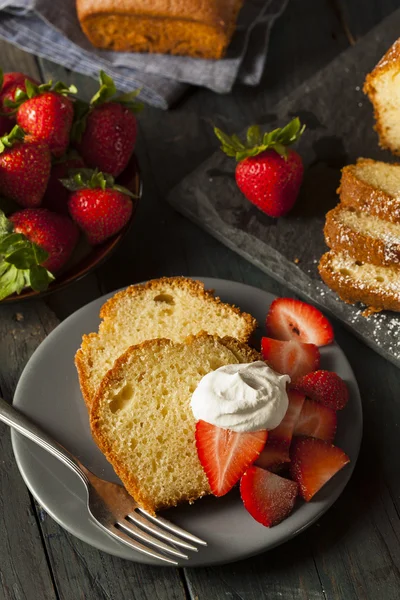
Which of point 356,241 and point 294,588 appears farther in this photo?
point 356,241

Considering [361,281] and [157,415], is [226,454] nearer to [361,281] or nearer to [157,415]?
[157,415]

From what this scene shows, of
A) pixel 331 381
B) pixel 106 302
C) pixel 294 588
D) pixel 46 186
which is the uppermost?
pixel 46 186

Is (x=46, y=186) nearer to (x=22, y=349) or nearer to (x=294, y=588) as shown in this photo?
(x=22, y=349)

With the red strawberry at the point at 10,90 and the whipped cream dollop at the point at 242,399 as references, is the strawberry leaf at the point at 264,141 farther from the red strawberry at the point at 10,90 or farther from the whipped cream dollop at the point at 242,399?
the whipped cream dollop at the point at 242,399

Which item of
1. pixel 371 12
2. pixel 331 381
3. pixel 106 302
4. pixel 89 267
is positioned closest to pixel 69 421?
pixel 106 302

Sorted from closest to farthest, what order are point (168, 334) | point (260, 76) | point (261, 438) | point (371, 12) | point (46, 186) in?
point (261, 438) < point (168, 334) < point (46, 186) < point (260, 76) < point (371, 12)

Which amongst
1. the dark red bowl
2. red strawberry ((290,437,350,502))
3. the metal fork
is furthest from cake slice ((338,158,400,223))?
the metal fork

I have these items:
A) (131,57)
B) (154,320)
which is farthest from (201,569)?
(131,57)

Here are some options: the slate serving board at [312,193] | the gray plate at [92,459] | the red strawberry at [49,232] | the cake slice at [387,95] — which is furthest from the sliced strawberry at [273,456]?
the cake slice at [387,95]

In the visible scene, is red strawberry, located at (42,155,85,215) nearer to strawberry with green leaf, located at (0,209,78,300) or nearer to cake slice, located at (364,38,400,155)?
strawberry with green leaf, located at (0,209,78,300)
